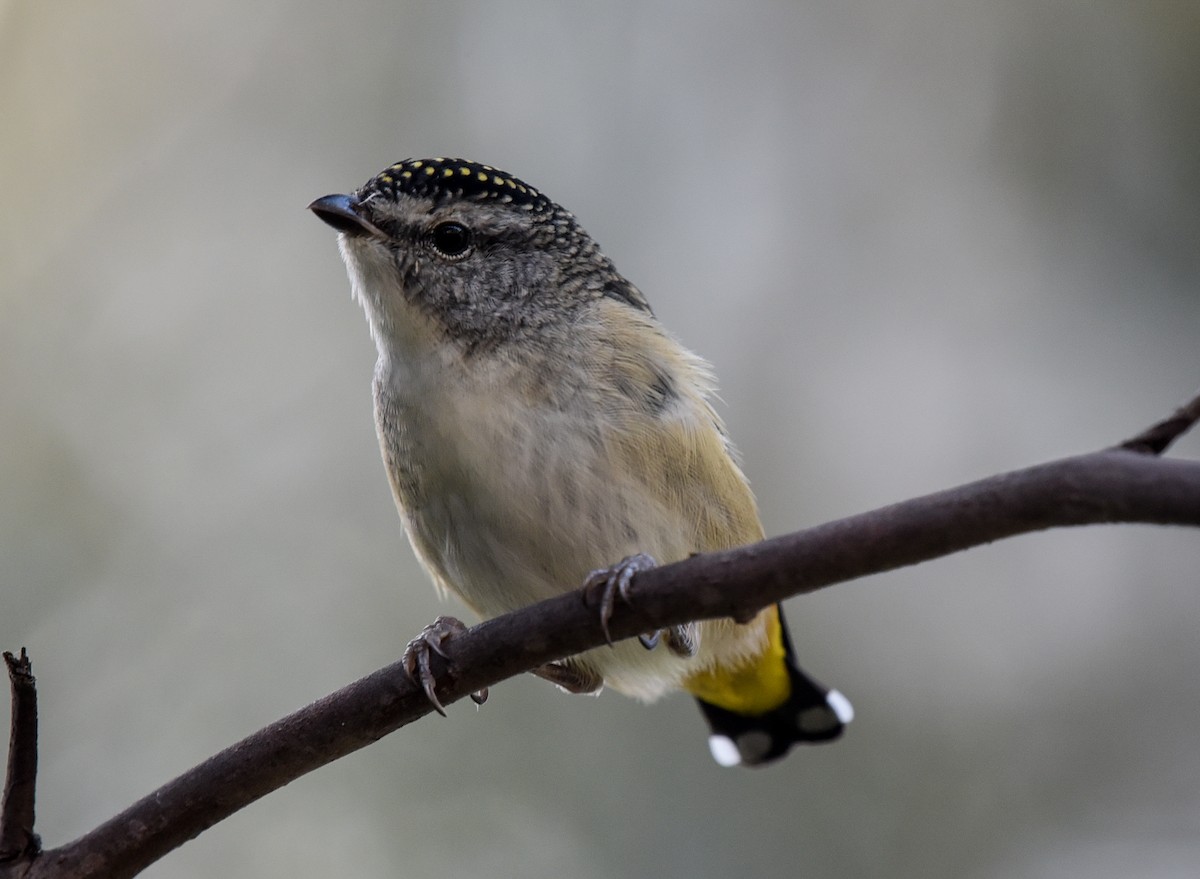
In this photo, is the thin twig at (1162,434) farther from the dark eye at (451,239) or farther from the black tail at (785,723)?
the black tail at (785,723)

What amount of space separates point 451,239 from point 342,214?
392 mm

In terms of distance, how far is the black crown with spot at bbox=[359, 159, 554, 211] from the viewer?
4.34 metres

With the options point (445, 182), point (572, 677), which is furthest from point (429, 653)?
point (445, 182)

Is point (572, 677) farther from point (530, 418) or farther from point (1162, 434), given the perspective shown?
point (1162, 434)

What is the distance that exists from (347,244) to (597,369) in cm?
102

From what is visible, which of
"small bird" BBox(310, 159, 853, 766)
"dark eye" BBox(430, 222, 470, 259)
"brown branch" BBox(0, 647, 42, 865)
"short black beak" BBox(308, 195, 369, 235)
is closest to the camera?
"brown branch" BBox(0, 647, 42, 865)

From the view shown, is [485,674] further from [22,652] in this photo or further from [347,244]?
[347,244]

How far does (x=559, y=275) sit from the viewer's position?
4.46 metres

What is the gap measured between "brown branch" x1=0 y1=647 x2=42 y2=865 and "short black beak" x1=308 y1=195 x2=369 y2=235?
6.24 feet

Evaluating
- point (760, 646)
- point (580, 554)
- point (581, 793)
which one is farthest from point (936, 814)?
point (580, 554)

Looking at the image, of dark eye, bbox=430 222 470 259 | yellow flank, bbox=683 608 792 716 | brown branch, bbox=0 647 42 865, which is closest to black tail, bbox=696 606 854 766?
yellow flank, bbox=683 608 792 716

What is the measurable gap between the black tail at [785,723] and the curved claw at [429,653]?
1701mm

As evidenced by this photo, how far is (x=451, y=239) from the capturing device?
4.32 meters

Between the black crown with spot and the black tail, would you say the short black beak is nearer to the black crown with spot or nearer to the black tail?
the black crown with spot
